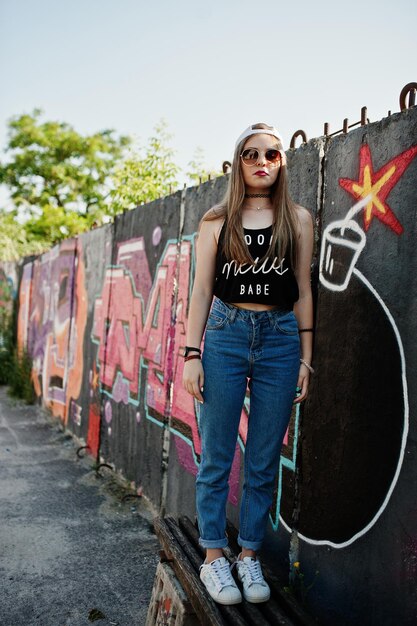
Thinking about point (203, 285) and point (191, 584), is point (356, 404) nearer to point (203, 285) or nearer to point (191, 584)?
point (203, 285)

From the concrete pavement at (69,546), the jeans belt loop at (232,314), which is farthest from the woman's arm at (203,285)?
the concrete pavement at (69,546)

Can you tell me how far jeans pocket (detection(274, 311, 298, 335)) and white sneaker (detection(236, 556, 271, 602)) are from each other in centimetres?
98

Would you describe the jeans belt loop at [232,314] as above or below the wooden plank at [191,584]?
above

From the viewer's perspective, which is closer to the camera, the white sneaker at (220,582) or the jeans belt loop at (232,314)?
the white sneaker at (220,582)

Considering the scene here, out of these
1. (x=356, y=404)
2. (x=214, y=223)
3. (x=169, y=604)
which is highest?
(x=214, y=223)

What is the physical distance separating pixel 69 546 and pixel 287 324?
2632 millimetres

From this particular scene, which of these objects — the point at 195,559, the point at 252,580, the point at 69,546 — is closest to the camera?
the point at 252,580

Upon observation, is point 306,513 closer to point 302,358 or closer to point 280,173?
point 302,358

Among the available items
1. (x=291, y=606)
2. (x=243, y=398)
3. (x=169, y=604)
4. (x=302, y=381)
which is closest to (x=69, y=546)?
(x=169, y=604)

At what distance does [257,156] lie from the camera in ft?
7.63

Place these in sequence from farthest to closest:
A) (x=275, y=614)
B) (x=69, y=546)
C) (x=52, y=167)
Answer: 1. (x=52, y=167)
2. (x=69, y=546)
3. (x=275, y=614)

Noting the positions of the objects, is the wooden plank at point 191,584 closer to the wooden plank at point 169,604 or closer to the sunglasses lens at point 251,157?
the wooden plank at point 169,604

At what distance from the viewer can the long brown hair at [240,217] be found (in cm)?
225

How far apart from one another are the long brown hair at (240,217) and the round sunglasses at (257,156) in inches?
1.2
